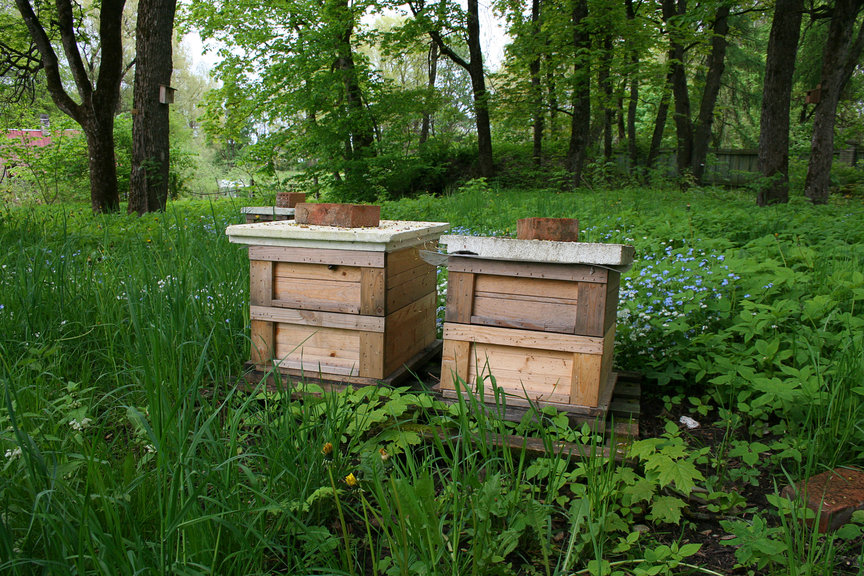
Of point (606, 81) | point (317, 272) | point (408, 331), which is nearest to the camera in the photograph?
point (317, 272)

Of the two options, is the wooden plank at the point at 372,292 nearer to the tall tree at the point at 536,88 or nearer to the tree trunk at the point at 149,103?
the tree trunk at the point at 149,103

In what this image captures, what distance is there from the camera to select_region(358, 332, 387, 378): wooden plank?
9.48 ft

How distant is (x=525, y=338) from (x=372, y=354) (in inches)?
30.1

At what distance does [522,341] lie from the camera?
2.67 m

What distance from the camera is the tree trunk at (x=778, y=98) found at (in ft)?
26.9

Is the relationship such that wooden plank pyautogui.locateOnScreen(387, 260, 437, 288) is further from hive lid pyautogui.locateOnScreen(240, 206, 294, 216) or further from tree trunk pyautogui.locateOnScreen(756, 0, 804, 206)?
tree trunk pyautogui.locateOnScreen(756, 0, 804, 206)

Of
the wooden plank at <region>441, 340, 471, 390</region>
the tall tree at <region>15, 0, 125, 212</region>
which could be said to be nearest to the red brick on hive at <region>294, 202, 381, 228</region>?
the wooden plank at <region>441, 340, 471, 390</region>

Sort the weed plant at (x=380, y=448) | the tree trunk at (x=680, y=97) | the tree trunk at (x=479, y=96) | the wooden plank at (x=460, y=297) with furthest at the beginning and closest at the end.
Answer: the tree trunk at (x=680, y=97), the tree trunk at (x=479, y=96), the wooden plank at (x=460, y=297), the weed plant at (x=380, y=448)

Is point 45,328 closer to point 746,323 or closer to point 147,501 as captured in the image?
point 147,501

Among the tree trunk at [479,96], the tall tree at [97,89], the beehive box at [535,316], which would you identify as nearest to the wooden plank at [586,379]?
the beehive box at [535,316]

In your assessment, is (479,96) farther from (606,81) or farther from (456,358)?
(456,358)

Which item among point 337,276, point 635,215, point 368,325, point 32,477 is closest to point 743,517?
point 368,325

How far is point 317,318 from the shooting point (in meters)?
2.99

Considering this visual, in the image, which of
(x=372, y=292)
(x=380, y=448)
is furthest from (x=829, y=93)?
(x=380, y=448)
